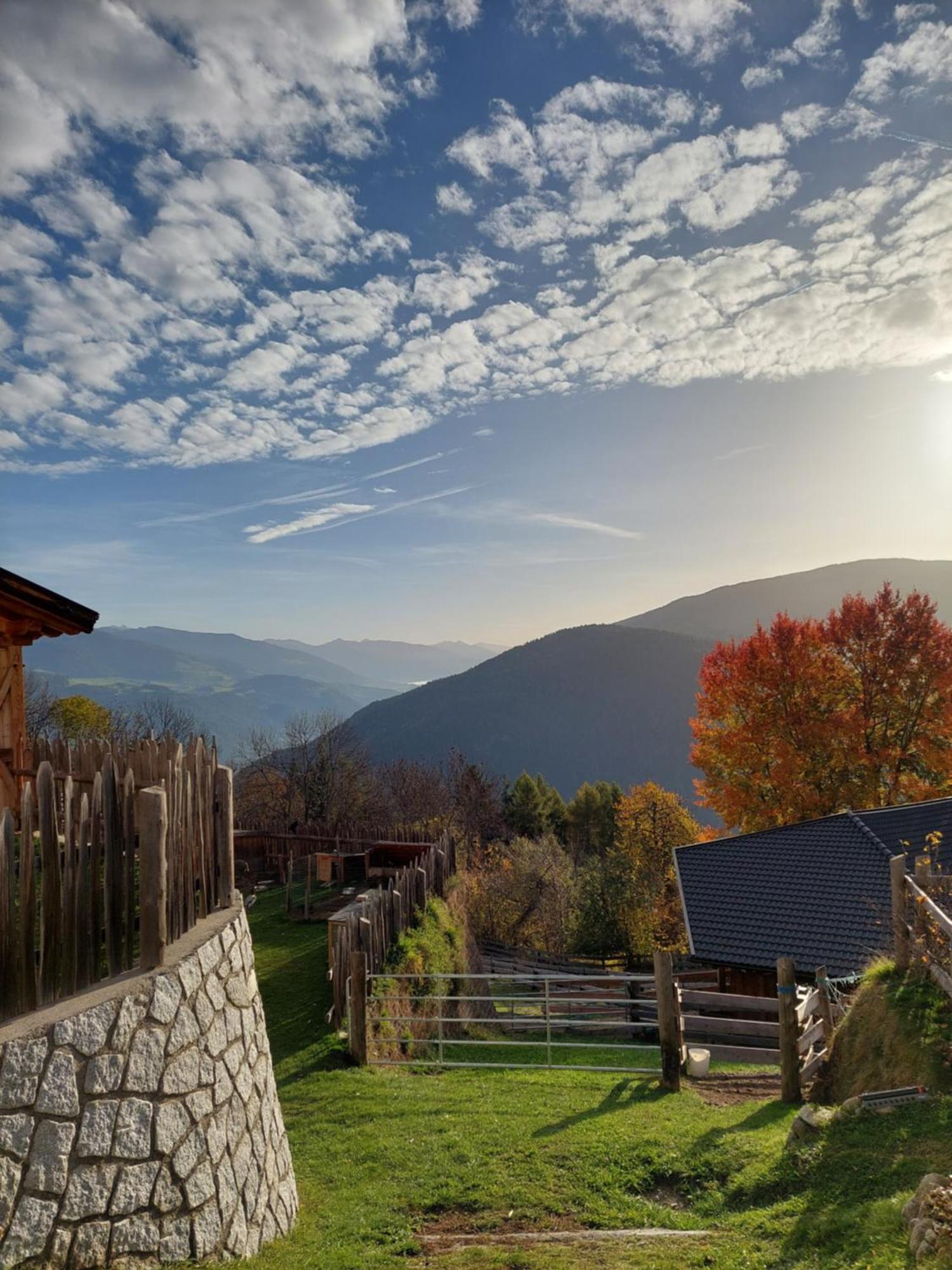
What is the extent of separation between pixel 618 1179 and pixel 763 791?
75.1 ft

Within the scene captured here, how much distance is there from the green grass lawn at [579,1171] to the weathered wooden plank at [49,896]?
2.34 meters

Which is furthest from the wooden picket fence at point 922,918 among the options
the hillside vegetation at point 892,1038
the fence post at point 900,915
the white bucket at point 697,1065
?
the white bucket at point 697,1065

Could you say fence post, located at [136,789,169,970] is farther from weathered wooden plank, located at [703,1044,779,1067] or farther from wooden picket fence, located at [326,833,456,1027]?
weathered wooden plank, located at [703,1044,779,1067]

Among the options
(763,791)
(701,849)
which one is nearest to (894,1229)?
(701,849)

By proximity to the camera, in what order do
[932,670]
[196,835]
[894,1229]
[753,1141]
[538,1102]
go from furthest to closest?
[932,670] → [538,1102] → [753,1141] → [196,835] → [894,1229]

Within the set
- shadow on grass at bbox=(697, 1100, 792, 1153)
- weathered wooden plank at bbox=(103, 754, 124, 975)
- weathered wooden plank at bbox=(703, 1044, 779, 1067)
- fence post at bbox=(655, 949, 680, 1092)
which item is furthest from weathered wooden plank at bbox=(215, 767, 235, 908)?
weathered wooden plank at bbox=(703, 1044, 779, 1067)

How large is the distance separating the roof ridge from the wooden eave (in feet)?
53.7

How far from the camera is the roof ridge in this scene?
53.9 ft

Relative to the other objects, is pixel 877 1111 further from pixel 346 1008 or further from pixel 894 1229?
pixel 346 1008

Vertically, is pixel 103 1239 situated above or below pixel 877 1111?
above

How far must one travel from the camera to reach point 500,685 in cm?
15850

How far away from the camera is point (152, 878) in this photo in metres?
4.80

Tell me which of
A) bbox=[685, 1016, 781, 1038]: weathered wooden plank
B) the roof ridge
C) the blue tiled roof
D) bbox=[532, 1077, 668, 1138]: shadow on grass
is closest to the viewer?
bbox=[532, 1077, 668, 1138]: shadow on grass

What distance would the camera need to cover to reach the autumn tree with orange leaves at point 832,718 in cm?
2667
